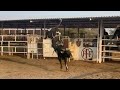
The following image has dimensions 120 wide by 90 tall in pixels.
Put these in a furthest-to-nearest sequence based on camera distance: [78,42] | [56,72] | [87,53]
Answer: [78,42]
[87,53]
[56,72]

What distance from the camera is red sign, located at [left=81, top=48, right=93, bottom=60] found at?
1449cm

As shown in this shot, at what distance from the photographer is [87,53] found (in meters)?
14.6

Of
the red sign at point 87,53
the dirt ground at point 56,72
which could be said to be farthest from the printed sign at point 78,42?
the dirt ground at point 56,72

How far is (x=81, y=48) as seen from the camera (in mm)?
14758

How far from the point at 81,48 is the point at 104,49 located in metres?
1.19

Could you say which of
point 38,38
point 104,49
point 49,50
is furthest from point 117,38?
point 38,38

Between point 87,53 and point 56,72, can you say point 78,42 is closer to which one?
point 87,53

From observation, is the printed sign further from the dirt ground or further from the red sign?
the dirt ground

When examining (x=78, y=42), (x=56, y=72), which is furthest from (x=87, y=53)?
(x=56, y=72)

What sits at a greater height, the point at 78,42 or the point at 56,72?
the point at 78,42
